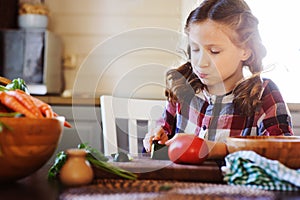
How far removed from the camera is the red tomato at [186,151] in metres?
0.87

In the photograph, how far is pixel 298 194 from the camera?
0.71 metres

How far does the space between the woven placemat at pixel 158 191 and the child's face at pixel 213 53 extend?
21.7 inches

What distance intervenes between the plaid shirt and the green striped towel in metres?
0.47

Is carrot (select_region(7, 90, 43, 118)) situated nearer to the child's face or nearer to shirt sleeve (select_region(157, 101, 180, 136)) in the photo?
the child's face

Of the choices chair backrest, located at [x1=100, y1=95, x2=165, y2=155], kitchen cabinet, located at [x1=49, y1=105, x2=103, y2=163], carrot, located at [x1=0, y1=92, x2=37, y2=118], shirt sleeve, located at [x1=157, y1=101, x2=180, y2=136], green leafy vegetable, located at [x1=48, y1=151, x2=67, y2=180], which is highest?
carrot, located at [x1=0, y1=92, x2=37, y2=118]

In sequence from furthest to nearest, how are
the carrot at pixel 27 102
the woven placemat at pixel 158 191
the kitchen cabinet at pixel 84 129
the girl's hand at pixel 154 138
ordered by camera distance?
1. the kitchen cabinet at pixel 84 129
2. the girl's hand at pixel 154 138
3. the carrot at pixel 27 102
4. the woven placemat at pixel 158 191

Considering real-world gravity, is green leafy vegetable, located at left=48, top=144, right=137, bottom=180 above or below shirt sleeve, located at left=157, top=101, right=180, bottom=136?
above

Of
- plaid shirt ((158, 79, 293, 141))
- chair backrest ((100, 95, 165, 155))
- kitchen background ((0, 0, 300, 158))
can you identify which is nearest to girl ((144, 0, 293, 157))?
plaid shirt ((158, 79, 293, 141))

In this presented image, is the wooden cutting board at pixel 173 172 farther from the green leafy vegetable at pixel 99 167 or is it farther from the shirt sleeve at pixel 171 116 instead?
the shirt sleeve at pixel 171 116

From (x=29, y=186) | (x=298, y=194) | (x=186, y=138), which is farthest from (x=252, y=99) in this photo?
(x=29, y=186)

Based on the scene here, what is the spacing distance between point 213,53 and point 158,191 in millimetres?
657

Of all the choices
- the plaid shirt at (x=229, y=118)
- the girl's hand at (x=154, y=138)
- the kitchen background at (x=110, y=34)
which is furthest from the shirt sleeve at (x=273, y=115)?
the kitchen background at (x=110, y=34)

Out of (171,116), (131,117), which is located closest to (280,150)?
(171,116)

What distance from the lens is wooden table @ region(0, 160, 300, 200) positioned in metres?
0.67
